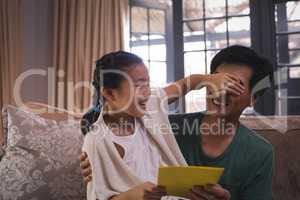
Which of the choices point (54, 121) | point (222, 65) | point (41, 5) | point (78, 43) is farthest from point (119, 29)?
point (222, 65)

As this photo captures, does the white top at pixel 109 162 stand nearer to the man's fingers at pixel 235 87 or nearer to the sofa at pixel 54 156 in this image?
the man's fingers at pixel 235 87

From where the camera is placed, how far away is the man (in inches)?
44.9

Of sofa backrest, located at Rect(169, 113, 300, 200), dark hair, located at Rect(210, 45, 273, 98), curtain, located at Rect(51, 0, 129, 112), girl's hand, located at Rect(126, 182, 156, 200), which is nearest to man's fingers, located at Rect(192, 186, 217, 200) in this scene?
girl's hand, located at Rect(126, 182, 156, 200)

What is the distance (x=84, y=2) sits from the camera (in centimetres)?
327

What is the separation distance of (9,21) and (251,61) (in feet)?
8.41

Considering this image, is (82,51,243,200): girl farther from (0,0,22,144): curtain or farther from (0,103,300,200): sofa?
(0,0,22,144): curtain

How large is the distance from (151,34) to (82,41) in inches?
27.1

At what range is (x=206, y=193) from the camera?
0.99 metres

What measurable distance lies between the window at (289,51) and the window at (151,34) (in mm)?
1024

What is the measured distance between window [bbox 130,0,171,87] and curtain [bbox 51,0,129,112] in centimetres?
26

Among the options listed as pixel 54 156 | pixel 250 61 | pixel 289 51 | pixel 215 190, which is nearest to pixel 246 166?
pixel 215 190

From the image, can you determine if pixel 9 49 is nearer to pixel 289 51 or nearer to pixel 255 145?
pixel 289 51

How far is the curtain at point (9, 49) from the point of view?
124 inches

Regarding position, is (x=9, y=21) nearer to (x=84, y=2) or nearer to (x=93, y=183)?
(x=84, y=2)
